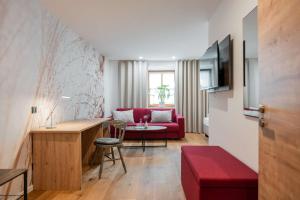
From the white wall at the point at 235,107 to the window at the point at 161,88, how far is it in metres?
4.08

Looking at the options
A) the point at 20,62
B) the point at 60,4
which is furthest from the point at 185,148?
the point at 60,4

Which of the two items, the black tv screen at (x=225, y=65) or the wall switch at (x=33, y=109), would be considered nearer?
the black tv screen at (x=225, y=65)

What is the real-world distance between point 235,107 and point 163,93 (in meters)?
4.93

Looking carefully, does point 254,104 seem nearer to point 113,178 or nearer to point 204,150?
point 204,150

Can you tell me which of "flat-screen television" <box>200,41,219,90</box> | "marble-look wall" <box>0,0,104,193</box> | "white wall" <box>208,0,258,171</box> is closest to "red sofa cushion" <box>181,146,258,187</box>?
"white wall" <box>208,0,258,171</box>

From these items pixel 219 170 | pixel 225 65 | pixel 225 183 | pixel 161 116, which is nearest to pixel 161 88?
pixel 161 116

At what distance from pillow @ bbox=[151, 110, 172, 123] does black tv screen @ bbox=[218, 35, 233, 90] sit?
3587 mm

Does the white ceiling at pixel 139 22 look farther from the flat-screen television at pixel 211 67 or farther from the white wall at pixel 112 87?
the white wall at pixel 112 87

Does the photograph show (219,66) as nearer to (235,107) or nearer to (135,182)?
(235,107)

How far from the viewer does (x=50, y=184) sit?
2760mm

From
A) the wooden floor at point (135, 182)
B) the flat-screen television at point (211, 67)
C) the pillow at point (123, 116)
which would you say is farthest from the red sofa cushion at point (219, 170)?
the pillow at point (123, 116)

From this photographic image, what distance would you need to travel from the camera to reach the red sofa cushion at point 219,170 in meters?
1.66

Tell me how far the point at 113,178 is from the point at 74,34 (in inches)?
105

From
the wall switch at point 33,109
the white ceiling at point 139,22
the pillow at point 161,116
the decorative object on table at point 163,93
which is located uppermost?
the white ceiling at point 139,22
